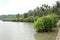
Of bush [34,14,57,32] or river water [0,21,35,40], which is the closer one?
river water [0,21,35,40]

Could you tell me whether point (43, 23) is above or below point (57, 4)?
below

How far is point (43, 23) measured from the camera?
95.0ft

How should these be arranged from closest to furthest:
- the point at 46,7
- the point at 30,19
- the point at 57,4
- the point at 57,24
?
the point at 57,24
the point at 57,4
the point at 46,7
the point at 30,19

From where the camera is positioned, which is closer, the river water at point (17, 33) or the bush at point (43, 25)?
the river water at point (17, 33)

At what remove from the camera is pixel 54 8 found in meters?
56.3

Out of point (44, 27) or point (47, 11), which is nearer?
point (44, 27)

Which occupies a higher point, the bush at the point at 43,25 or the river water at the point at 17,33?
the bush at the point at 43,25

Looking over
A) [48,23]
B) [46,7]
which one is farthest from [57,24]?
[46,7]

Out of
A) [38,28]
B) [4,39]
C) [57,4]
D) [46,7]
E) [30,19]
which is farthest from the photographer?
[30,19]

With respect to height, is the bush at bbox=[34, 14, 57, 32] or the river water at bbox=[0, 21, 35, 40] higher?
the bush at bbox=[34, 14, 57, 32]

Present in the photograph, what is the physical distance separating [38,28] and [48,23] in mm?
2387

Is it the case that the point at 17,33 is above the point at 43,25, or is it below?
below

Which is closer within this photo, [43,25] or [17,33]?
[17,33]

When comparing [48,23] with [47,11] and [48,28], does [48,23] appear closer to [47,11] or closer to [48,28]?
[48,28]
